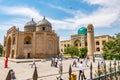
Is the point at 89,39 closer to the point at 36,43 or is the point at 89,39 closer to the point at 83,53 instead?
the point at 83,53

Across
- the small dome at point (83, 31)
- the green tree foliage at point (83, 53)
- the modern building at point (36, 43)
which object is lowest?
the green tree foliage at point (83, 53)

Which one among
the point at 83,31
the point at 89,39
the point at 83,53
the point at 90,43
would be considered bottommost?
the point at 83,53

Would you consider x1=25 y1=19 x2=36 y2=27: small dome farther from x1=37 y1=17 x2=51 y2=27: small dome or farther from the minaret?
the minaret

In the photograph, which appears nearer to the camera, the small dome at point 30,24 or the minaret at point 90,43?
the small dome at point 30,24

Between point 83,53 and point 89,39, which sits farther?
point 83,53

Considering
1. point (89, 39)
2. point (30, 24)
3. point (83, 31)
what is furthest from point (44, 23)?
point (83, 31)

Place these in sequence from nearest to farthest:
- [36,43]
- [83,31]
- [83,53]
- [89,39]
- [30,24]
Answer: [36,43] → [30,24] → [89,39] → [83,53] → [83,31]

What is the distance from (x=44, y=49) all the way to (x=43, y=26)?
22.7ft

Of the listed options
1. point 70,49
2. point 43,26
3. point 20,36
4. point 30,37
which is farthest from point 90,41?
point 20,36

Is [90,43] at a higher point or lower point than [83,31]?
lower

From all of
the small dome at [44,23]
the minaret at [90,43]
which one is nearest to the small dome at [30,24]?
the small dome at [44,23]

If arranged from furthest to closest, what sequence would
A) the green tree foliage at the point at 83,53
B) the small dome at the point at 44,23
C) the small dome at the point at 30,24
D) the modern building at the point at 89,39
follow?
the green tree foliage at the point at 83,53, the modern building at the point at 89,39, the small dome at the point at 30,24, the small dome at the point at 44,23

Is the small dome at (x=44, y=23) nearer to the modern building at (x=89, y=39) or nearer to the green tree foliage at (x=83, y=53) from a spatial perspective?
the modern building at (x=89, y=39)

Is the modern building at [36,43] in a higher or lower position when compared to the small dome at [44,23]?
lower
